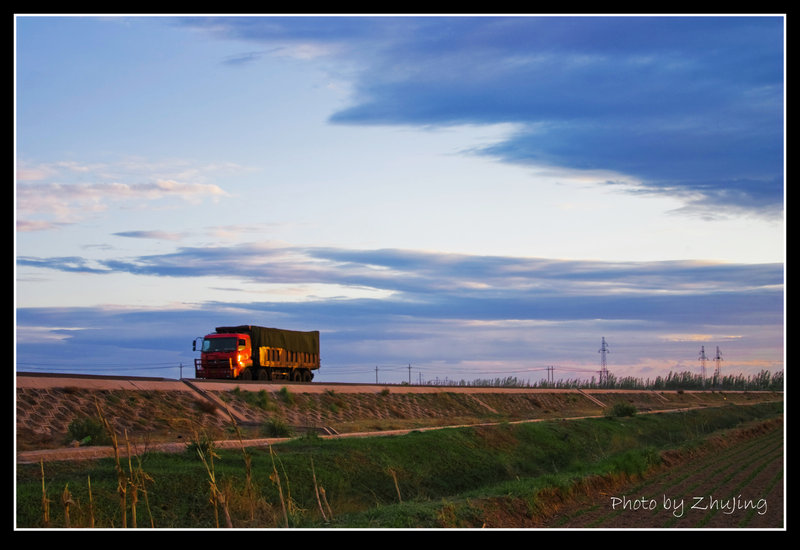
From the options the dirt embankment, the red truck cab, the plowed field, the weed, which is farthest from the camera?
the red truck cab

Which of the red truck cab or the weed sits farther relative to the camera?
the red truck cab

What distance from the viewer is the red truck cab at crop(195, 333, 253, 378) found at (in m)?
45.8

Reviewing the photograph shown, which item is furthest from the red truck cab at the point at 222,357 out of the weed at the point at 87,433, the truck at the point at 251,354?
the weed at the point at 87,433

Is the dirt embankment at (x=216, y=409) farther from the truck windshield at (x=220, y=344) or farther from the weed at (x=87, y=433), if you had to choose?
the truck windshield at (x=220, y=344)

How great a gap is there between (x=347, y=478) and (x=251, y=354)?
2758 centimetres

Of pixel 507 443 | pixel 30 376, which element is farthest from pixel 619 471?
pixel 30 376

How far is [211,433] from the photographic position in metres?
27.4

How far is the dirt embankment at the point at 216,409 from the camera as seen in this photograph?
2427 cm

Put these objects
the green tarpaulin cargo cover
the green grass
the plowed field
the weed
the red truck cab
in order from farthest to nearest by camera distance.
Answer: the green tarpaulin cargo cover
the red truck cab
the weed
the plowed field
the green grass

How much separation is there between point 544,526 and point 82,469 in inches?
406

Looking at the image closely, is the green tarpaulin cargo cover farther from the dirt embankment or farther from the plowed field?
the plowed field

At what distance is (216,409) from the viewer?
31.8m

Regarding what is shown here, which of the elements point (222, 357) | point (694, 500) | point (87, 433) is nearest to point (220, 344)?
point (222, 357)

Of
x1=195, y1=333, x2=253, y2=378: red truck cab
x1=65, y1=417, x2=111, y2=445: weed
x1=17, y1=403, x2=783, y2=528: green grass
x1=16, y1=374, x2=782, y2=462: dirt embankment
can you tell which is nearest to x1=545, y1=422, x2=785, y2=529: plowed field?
x1=17, y1=403, x2=783, y2=528: green grass
